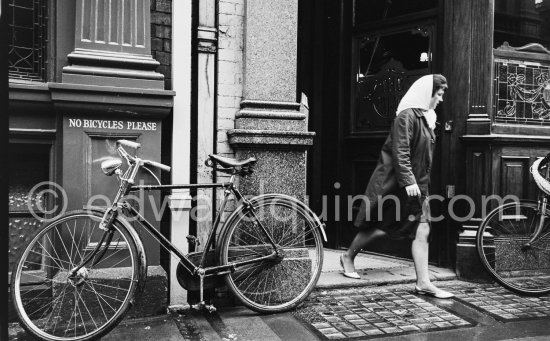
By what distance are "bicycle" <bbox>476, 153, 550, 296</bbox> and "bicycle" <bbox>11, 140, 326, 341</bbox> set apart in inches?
78.1

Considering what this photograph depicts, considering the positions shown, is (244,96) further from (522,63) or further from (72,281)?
(522,63)

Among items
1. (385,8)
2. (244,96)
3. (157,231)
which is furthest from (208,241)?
(385,8)

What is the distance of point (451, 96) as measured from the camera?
5.63 metres

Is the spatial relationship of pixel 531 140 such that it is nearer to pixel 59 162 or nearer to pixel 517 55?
pixel 517 55

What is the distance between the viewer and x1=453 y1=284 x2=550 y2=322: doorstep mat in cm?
438

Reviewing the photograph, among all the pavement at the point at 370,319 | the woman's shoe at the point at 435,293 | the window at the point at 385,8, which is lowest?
the pavement at the point at 370,319

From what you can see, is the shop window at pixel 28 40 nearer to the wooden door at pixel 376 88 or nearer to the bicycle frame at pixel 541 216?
the wooden door at pixel 376 88

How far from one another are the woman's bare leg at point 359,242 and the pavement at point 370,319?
6.5 inches

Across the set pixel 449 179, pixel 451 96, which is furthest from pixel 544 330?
pixel 451 96

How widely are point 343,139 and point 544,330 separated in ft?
11.2

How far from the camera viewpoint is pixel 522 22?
19.2 ft

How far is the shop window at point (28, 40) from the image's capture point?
4.32 m

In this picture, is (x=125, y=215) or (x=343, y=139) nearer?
(x=125, y=215)

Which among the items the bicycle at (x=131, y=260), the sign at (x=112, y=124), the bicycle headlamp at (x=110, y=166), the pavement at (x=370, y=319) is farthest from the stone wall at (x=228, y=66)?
the bicycle headlamp at (x=110, y=166)
